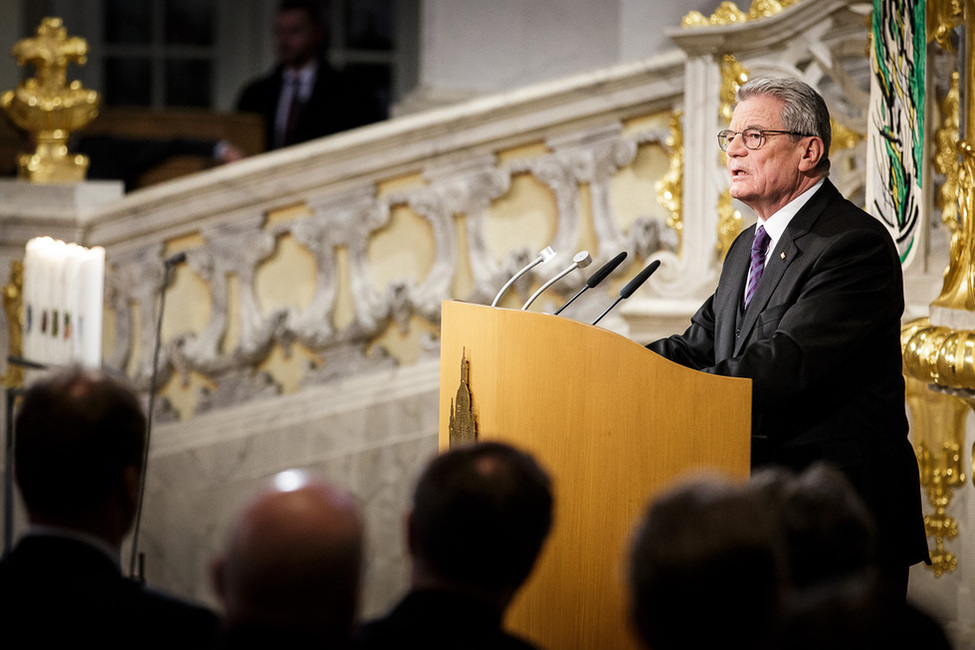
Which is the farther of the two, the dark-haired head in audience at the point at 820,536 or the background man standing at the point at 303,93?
the background man standing at the point at 303,93

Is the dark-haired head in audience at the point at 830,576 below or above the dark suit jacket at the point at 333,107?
below

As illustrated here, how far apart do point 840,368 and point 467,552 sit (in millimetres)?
1491

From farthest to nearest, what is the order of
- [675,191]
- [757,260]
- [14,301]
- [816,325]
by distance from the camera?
[14,301] < [675,191] < [757,260] < [816,325]

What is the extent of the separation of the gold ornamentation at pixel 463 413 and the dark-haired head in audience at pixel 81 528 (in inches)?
41.1

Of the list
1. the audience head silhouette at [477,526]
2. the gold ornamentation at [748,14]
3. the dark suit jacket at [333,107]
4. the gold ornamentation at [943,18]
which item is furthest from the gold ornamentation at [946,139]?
the dark suit jacket at [333,107]

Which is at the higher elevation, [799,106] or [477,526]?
[799,106]

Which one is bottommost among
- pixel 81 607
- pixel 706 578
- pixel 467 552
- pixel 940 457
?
pixel 940 457

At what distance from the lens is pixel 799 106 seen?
132 inches

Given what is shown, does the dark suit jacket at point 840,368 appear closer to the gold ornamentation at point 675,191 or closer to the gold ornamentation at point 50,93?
the gold ornamentation at point 675,191

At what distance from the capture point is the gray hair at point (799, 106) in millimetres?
3344

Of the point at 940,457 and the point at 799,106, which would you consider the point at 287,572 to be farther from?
the point at 940,457

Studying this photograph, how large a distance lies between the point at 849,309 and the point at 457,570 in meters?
1.56

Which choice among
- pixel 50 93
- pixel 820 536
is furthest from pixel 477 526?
pixel 50 93

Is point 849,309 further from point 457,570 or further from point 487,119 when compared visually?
point 487,119
